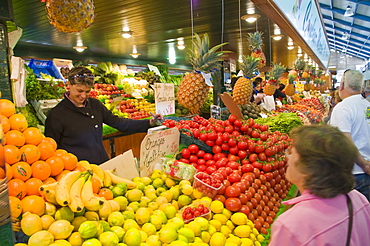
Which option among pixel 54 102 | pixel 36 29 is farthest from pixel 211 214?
pixel 36 29

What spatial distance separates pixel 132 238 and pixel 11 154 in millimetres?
827

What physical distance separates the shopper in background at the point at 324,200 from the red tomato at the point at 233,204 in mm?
887

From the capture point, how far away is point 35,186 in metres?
1.60

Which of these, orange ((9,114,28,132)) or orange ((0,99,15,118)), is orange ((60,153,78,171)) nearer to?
orange ((9,114,28,132))

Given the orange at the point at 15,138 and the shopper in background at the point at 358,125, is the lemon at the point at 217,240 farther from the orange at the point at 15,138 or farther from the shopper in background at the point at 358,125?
the shopper in background at the point at 358,125

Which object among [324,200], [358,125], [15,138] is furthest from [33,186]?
[358,125]

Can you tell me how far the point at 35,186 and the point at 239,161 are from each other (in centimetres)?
191

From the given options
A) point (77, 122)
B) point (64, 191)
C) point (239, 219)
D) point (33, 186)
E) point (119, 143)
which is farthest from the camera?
point (119, 143)

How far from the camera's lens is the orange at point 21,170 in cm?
159

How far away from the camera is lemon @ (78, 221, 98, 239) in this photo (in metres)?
1.41

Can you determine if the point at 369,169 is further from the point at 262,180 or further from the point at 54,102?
the point at 54,102

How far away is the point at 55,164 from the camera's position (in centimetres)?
178

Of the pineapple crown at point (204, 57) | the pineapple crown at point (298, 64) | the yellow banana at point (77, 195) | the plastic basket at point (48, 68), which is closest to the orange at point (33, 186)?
the yellow banana at point (77, 195)

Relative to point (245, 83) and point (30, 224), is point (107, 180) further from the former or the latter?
point (245, 83)
